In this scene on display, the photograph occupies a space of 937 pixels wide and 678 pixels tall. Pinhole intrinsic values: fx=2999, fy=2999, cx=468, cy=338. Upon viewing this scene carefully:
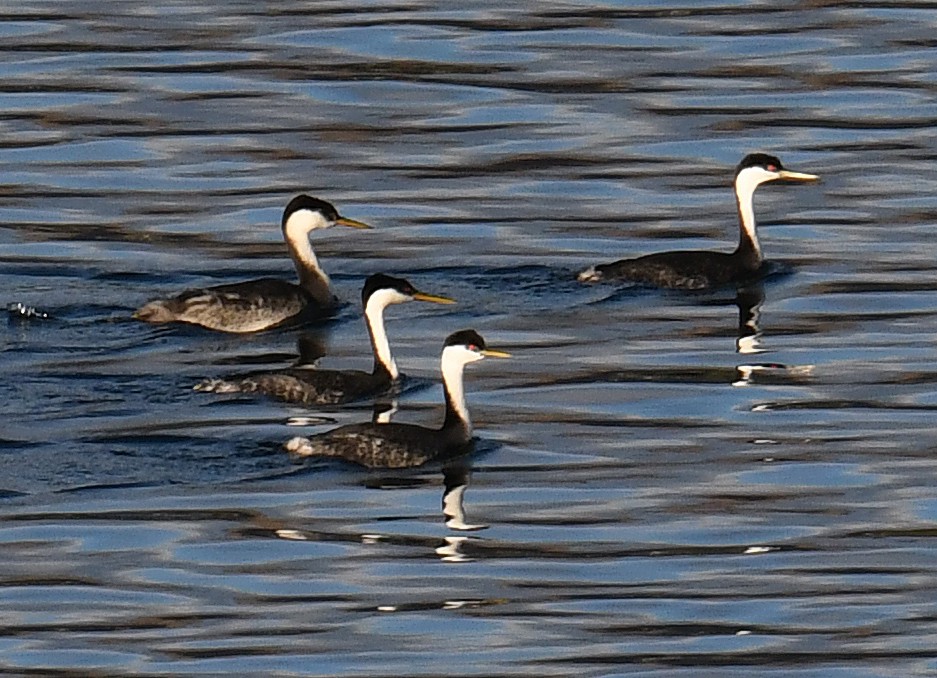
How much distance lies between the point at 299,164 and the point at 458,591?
487 inches

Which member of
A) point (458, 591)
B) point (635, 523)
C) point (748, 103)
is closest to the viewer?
point (458, 591)

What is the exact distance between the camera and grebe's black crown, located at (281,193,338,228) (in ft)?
69.2

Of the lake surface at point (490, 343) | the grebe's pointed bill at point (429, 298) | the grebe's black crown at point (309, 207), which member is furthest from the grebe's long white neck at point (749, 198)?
the grebe's pointed bill at point (429, 298)

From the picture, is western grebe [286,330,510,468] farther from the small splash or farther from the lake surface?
the small splash

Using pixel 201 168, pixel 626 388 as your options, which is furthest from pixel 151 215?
pixel 626 388

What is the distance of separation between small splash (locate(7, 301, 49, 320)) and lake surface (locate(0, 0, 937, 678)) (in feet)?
0.11

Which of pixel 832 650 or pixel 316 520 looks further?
pixel 316 520

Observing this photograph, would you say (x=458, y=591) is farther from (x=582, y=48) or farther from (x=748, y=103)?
(x=582, y=48)

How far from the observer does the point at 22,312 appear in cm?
1983

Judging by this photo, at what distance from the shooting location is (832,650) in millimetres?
12516

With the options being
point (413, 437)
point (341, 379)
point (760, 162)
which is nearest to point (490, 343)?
point (341, 379)

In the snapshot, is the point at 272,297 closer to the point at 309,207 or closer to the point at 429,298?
the point at 309,207

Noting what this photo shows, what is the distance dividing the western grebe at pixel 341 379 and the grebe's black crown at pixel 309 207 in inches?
98.6

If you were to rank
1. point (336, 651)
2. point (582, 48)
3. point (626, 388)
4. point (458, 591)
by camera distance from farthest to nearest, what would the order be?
1. point (582, 48)
2. point (626, 388)
3. point (458, 591)
4. point (336, 651)
